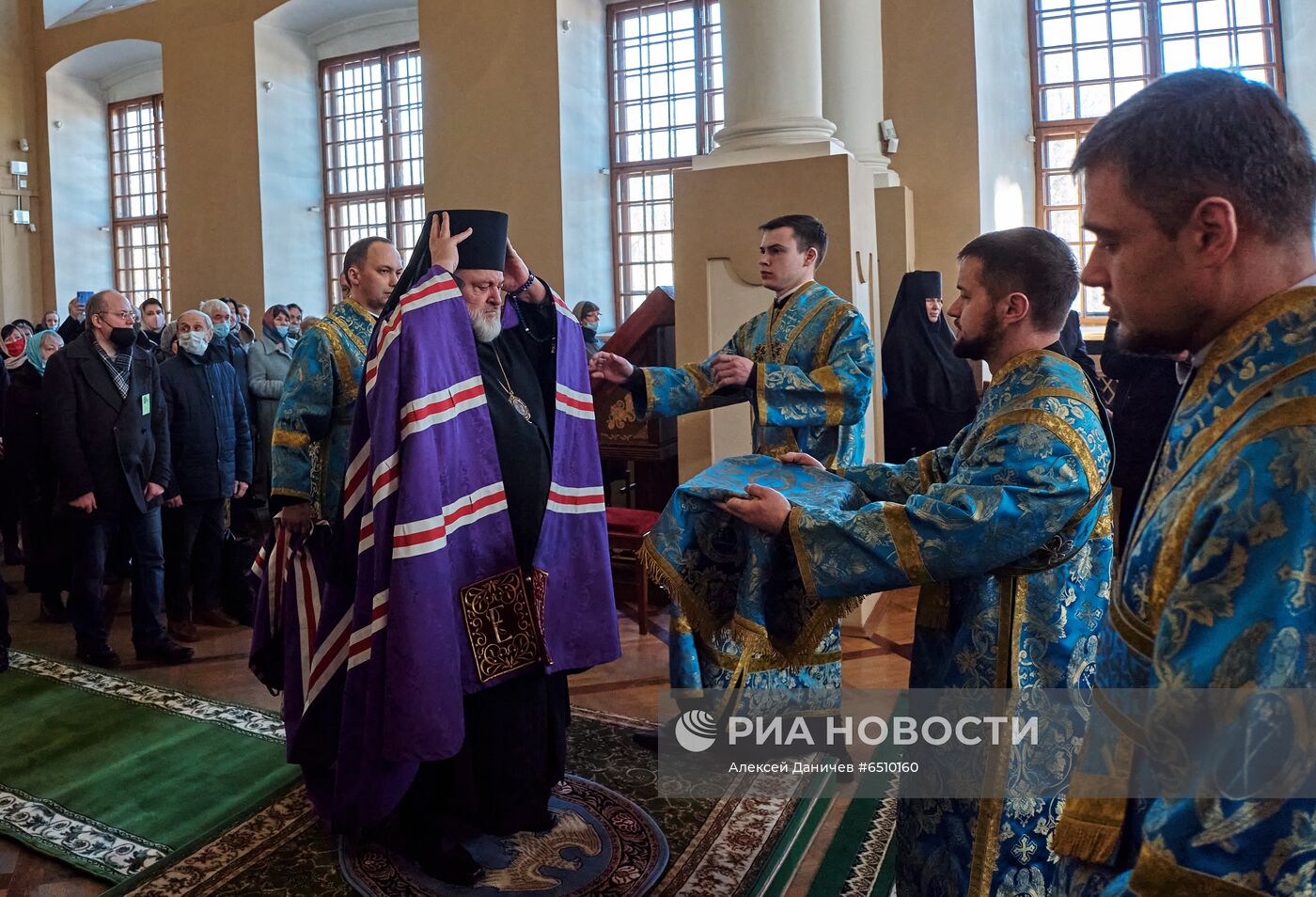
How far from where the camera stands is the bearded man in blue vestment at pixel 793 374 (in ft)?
11.5

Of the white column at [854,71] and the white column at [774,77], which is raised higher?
the white column at [854,71]

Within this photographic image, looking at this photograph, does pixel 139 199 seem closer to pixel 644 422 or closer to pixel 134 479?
pixel 134 479

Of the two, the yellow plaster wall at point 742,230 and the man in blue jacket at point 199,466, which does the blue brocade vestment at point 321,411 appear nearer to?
the yellow plaster wall at point 742,230

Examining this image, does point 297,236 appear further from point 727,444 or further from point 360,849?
point 360,849

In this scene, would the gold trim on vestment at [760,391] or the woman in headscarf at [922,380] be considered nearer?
the gold trim on vestment at [760,391]

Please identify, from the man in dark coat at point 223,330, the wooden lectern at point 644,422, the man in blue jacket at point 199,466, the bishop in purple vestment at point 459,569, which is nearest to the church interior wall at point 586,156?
the man in dark coat at point 223,330

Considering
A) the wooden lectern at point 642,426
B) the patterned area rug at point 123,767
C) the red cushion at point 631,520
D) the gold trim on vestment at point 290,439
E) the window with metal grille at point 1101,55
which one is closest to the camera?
the patterned area rug at point 123,767

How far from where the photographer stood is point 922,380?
6023 millimetres

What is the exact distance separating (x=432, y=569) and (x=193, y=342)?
11.1 feet

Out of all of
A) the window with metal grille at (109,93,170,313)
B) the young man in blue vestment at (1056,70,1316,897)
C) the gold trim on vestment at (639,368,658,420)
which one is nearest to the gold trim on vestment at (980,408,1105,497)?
the young man in blue vestment at (1056,70,1316,897)

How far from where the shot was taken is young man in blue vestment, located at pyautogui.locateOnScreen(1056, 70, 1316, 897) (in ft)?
2.78

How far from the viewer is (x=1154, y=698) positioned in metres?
0.95

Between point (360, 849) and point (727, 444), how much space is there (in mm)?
2708

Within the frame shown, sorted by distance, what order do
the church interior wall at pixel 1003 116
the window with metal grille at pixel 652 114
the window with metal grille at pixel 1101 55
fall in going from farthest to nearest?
the window with metal grille at pixel 652 114 → the window with metal grille at pixel 1101 55 → the church interior wall at pixel 1003 116
